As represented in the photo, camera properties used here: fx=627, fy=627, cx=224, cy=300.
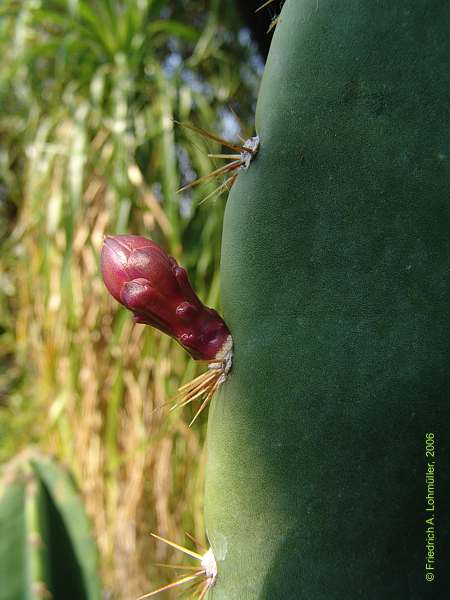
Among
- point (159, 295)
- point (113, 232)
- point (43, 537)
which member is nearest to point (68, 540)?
point (43, 537)

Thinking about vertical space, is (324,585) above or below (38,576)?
above

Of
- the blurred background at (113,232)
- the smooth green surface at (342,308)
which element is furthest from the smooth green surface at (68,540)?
the smooth green surface at (342,308)

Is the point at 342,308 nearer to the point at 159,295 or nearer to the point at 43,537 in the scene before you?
the point at 159,295

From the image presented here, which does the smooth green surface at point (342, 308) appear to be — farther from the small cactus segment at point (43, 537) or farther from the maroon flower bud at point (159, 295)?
the small cactus segment at point (43, 537)

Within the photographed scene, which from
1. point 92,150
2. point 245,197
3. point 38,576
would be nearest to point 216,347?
point 245,197

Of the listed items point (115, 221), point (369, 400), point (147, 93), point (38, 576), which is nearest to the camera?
point (369, 400)

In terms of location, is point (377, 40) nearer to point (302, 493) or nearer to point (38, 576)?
point (302, 493)

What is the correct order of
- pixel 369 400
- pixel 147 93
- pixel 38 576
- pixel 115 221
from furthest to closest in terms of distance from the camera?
pixel 147 93, pixel 115 221, pixel 38 576, pixel 369 400
